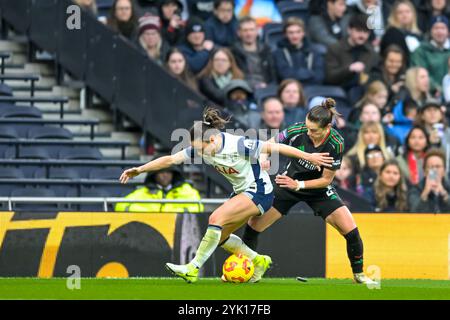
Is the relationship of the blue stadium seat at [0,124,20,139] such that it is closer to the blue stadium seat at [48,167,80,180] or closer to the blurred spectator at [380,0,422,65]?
the blue stadium seat at [48,167,80,180]

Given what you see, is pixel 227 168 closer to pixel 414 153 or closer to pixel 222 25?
pixel 414 153

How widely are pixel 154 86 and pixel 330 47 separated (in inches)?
134

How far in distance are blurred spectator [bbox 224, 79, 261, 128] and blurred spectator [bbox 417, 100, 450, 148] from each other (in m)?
2.75

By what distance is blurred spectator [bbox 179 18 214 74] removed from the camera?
70.7ft

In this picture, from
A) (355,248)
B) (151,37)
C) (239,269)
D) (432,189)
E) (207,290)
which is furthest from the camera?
(151,37)

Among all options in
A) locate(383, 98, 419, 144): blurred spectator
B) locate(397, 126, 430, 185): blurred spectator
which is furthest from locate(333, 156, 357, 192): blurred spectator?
locate(383, 98, 419, 144): blurred spectator

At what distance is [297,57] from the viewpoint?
22.1 meters

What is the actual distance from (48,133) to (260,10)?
209 inches

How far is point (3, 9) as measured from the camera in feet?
71.7

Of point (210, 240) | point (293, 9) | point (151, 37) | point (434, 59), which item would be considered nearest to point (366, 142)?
point (434, 59)

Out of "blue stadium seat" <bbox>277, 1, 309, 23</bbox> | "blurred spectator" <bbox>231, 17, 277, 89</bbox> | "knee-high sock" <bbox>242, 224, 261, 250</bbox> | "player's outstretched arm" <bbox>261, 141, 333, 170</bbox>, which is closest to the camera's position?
"player's outstretched arm" <bbox>261, 141, 333, 170</bbox>
